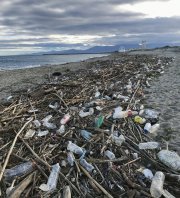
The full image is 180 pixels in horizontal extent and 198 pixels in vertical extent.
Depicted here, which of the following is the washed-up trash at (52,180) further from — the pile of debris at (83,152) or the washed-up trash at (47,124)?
the washed-up trash at (47,124)

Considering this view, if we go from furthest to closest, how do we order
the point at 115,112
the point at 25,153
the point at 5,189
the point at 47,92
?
1. the point at 47,92
2. the point at 115,112
3. the point at 25,153
4. the point at 5,189

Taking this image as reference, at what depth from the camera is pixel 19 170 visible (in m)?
5.24

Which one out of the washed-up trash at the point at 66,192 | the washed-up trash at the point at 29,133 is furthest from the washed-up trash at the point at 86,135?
the washed-up trash at the point at 66,192

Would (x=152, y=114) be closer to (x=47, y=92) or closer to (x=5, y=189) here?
(x=47, y=92)

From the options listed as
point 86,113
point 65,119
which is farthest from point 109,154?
point 86,113

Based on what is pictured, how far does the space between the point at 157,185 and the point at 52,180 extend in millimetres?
1422

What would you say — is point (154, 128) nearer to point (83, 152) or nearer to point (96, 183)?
point (83, 152)

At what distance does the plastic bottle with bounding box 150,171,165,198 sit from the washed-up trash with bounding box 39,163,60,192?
1306 mm

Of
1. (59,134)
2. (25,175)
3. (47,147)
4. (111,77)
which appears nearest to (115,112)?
(59,134)

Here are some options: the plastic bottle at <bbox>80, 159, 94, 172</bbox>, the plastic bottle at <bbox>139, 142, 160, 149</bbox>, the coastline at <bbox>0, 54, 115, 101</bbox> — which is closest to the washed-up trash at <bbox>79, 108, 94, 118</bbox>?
the plastic bottle at <bbox>139, 142, 160, 149</bbox>

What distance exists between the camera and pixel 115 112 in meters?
7.75

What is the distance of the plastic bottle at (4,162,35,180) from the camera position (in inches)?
203

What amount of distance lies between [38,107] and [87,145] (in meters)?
2.83

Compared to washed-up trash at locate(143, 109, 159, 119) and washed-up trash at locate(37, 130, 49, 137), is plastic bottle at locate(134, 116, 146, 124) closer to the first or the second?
washed-up trash at locate(143, 109, 159, 119)
